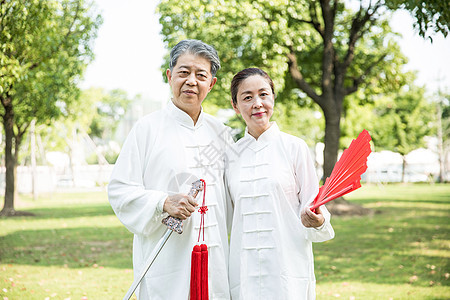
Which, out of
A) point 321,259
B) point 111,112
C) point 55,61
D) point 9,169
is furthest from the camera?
point 111,112

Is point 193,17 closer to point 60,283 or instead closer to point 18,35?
point 18,35

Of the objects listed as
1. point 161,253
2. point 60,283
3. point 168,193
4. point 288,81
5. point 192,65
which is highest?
point 288,81

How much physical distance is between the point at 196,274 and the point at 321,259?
5.89 metres

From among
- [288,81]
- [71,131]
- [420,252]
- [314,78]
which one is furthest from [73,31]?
[71,131]

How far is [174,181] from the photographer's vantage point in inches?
104

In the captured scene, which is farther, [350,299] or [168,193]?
[350,299]

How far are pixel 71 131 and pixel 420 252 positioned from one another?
30.4 meters

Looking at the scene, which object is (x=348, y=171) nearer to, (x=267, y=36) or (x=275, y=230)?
(x=275, y=230)

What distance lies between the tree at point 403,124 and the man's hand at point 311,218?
113ft

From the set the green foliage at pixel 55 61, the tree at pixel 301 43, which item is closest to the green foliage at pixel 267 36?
the tree at pixel 301 43

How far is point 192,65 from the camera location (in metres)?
2.64

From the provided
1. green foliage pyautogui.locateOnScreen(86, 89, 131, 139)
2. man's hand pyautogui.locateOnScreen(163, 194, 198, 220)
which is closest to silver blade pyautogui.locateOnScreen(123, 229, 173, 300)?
man's hand pyautogui.locateOnScreen(163, 194, 198, 220)

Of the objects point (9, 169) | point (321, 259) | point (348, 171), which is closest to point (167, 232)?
point (348, 171)

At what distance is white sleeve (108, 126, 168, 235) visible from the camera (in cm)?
245
